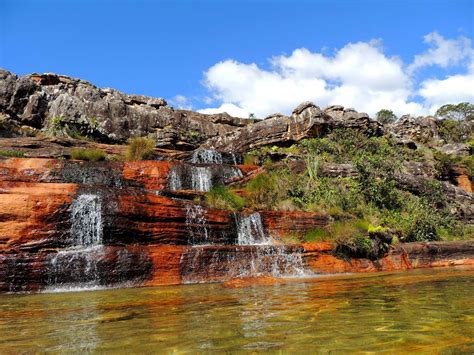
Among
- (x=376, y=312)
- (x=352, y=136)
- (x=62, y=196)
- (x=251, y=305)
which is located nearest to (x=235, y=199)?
(x=62, y=196)

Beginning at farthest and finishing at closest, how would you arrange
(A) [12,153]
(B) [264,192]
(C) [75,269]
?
(A) [12,153]
(B) [264,192]
(C) [75,269]

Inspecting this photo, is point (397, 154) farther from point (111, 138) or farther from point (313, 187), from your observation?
point (111, 138)

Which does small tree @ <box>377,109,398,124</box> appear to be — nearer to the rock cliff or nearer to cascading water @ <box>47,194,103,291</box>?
the rock cliff

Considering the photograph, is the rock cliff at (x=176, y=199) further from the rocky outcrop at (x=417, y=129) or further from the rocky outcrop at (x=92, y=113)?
the rocky outcrop at (x=417, y=129)

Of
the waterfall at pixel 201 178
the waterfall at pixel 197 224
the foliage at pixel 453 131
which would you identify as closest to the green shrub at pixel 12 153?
the waterfall at pixel 201 178

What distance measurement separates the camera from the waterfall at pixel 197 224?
12.2 meters

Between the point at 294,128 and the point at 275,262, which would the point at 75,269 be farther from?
the point at 294,128

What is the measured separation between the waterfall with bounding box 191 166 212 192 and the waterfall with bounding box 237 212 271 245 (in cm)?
491

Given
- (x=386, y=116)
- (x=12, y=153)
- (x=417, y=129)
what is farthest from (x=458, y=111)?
(x=12, y=153)

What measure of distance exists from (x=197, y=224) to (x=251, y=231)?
2.08m

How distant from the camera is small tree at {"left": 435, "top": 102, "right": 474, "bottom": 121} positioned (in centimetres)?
5691

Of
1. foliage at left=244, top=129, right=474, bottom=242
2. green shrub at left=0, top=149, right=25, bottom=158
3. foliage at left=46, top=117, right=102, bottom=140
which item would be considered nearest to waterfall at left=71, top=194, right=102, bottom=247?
foliage at left=244, top=129, right=474, bottom=242

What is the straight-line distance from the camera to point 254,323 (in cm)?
424

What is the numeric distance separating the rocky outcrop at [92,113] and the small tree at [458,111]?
38.6 metres
